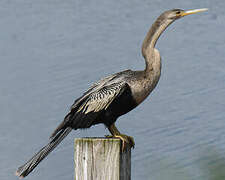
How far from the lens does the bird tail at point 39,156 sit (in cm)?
390

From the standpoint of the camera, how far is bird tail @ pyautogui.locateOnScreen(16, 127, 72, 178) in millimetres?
3902

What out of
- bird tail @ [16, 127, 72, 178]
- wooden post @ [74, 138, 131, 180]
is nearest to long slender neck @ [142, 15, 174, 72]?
bird tail @ [16, 127, 72, 178]

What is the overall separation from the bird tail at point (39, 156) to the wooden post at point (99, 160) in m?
0.64

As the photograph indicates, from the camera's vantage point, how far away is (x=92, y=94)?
4.42 m

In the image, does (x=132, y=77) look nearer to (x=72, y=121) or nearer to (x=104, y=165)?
(x=72, y=121)

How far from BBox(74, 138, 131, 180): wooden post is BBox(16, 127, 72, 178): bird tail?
0.64m

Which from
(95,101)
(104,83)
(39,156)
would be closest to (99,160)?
(39,156)

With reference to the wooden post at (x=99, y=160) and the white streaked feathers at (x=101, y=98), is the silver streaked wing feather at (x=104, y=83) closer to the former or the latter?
the white streaked feathers at (x=101, y=98)

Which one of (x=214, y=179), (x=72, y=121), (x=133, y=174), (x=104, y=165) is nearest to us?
(x=104, y=165)

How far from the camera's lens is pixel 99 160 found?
3.34 m

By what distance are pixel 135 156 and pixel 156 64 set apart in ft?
12.5

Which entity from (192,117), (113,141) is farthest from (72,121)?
(192,117)

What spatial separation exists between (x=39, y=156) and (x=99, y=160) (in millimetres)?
740

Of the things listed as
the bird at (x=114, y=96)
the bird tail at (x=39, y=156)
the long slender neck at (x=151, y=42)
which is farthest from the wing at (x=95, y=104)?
the long slender neck at (x=151, y=42)
